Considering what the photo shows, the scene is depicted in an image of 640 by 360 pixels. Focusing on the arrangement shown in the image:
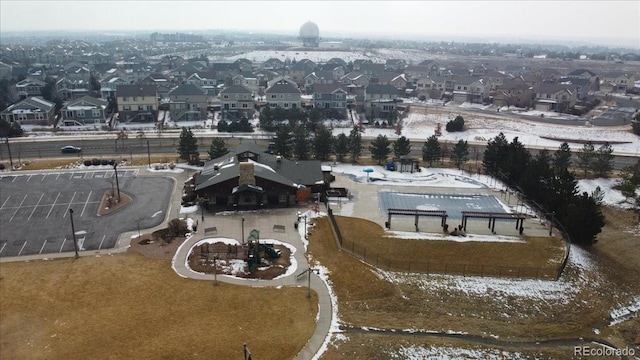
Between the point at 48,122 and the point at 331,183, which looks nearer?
the point at 331,183

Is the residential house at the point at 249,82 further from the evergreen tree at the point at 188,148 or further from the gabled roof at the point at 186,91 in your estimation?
the evergreen tree at the point at 188,148

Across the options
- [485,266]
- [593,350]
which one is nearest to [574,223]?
[485,266]

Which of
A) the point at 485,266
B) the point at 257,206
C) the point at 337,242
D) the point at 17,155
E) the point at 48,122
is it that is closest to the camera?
the point at 485,266

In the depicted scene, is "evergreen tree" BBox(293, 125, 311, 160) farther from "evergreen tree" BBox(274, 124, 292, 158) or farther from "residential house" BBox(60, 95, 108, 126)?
"residential house" BBox(60, 95, 108, 126)

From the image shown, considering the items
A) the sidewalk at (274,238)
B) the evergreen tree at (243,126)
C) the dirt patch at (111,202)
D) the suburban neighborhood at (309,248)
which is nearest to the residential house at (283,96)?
the evergreen tree at (243,126)

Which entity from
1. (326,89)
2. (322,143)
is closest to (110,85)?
(326,89)

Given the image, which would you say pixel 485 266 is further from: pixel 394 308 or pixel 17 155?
pixel 17 155

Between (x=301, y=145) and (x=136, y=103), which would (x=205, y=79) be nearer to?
(x=136, y=103)
